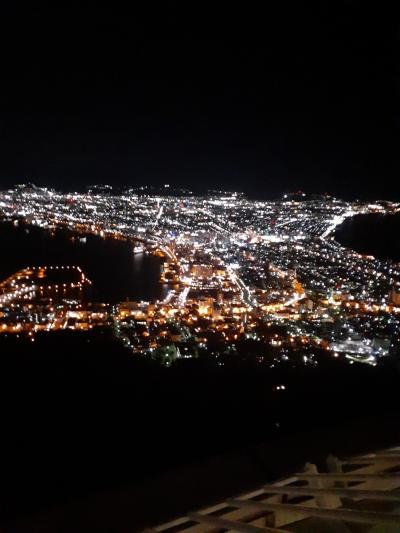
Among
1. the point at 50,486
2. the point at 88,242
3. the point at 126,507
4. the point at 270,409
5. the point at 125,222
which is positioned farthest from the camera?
the point at 125,222

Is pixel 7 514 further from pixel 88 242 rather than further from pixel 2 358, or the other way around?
pixel 88 242

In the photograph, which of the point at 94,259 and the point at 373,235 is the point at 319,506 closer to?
the point at 94,259

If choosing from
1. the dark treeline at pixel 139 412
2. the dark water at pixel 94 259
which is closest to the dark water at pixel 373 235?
the dark water at pixel 94 259

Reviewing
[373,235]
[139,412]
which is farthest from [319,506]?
[373,235]

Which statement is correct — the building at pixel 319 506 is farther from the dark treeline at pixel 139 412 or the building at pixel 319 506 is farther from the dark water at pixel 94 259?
the dark water at pixel 94 259

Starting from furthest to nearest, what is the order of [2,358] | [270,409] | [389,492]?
1. [2,358]
2. [270,409]
3. [389,492]

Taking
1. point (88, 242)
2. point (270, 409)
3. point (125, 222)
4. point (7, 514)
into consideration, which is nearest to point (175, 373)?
point (270, 409)
